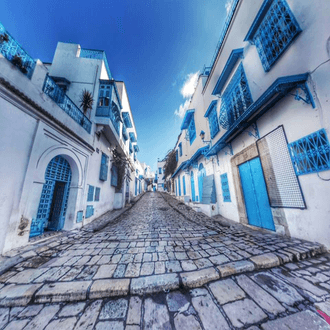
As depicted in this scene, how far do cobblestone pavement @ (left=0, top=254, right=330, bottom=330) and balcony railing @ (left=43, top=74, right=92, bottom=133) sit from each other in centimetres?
579

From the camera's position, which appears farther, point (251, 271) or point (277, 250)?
point (277, 250)

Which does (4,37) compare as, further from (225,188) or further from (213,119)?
(225,188)

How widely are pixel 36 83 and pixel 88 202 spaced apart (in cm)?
484

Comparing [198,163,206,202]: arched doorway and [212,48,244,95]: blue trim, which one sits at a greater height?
[212,48,244,95]: blue trim

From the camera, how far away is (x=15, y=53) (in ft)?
11.2

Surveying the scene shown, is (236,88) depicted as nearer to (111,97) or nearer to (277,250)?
(277,250)

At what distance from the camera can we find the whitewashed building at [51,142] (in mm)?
3092

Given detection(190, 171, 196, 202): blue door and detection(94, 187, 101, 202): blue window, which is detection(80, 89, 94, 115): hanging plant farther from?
detection(190, 171, 196, 202): blue door

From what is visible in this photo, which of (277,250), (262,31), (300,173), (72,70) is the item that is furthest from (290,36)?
(72,70)

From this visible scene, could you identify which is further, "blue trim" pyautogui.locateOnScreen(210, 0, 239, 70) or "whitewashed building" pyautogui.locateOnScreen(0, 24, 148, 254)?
"blue trim" pyautogui.locateOnScreen(210, 0, 239, 70)

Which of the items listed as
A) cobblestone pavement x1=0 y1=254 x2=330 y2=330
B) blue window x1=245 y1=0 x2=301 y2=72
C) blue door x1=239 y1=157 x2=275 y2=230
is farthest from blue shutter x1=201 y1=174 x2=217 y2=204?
blue window x1=245 y1=0 x2=301 y2=72

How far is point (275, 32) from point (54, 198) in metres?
9.49

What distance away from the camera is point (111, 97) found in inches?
275

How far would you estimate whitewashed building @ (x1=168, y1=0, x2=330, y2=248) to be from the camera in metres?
2.66
